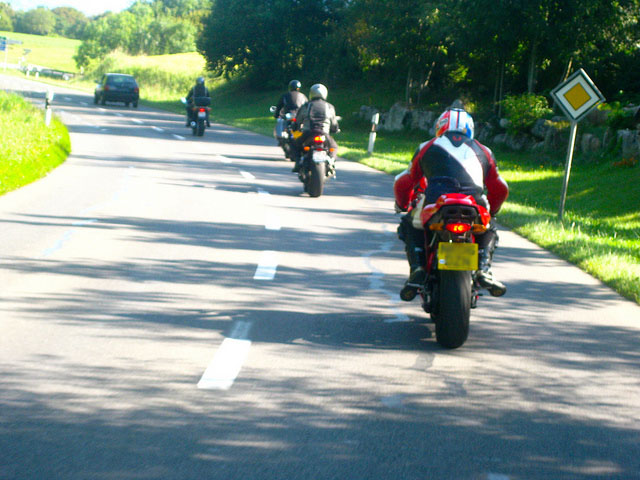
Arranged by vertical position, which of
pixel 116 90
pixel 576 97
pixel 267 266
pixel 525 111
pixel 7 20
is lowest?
pixel 267 266

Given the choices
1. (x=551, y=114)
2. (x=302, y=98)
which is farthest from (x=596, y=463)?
(x=551, y=114)

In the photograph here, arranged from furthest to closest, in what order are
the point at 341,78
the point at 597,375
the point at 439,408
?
the point at 341,78 → the point at 597,375 → the point at 439,408

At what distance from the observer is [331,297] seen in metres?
7.85

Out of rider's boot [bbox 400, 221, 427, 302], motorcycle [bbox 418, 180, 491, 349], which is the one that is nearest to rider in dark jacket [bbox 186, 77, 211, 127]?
rider's boot [bbox 400, 221, 427, 302]

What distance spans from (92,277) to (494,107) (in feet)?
97.1

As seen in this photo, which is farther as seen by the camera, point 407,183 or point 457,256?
point 407,183

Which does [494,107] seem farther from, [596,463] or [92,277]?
[596,463]

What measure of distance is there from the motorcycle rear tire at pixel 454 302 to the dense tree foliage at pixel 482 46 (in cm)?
2505

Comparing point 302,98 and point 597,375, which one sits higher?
point 302,98

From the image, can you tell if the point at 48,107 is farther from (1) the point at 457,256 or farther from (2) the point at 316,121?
(1) the point at 457,256

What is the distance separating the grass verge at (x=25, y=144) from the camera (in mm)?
15606

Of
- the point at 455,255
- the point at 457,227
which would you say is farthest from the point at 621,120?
the point at 455,255

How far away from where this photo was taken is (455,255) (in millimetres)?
6094

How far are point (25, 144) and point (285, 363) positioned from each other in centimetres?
1377
